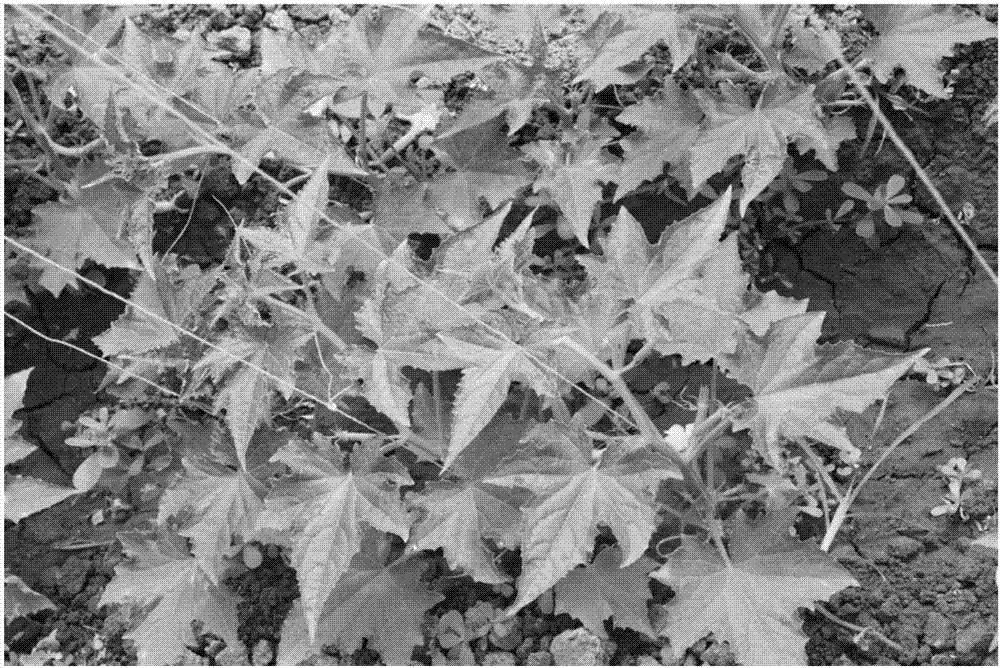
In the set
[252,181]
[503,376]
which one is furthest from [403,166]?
[503,376]

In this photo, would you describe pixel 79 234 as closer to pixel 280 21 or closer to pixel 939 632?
pixel 280 21

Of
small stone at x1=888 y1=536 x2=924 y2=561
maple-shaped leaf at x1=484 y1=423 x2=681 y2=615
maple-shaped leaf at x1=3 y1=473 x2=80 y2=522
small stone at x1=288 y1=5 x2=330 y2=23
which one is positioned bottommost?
maple-shaped leaf at x1=3 y1=473 x2=80 y2=522

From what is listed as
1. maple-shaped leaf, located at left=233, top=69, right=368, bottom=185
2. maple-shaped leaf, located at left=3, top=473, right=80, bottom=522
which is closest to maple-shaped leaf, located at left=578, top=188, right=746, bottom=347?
maple-shaped leaf, located at left=233, top=69, right=368, bottom=185

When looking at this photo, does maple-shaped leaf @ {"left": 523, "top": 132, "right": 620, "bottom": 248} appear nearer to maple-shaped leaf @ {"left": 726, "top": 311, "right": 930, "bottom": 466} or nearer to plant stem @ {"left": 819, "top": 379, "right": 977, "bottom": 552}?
maple-shaped leaf @ {"left": 726, "top": 311, "right": 930, "bottom": 466}

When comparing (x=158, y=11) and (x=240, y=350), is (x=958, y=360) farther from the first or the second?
(x=158, y=11)

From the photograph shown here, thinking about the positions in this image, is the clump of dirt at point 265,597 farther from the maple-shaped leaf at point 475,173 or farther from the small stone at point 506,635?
the maple-shaped leaf at point 475,173

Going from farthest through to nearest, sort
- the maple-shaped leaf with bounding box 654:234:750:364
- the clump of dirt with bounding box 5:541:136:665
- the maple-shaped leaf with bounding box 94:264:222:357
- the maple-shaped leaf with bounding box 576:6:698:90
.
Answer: the clump of dirt with bounding box 5:541:136:665, the maple-shaped leaf with bounding box 576:6:698:90, the maple-shaped leaf with bounding box 94:264:222:357, the maple-shaped leaf with bounding box 654:234:750:364

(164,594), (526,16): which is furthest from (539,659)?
(526,16)
